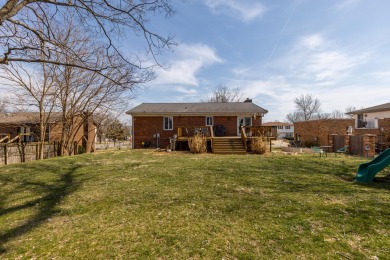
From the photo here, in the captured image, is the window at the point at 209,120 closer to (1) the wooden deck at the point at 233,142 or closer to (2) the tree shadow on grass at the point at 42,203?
(1) the wooden deck at the point at 233,142

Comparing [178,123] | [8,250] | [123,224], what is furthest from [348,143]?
[8,250]

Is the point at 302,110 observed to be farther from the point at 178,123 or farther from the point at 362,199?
the point at 362,199

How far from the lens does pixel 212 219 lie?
385cm

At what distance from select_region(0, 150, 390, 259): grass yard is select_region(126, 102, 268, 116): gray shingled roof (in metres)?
12.6

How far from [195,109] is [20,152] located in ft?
43.2

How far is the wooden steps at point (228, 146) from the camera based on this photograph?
1427 centimetres

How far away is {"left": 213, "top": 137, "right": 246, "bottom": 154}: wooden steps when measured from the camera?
46.8 ft

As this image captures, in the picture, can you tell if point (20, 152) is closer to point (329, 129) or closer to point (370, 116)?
point (329, 129)

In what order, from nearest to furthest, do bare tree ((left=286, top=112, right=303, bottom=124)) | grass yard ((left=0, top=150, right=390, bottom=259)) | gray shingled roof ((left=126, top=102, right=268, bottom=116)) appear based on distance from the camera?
grass yard ((left=0, top=150, right=390, bottom=259))
gray shingled roof ((left=126, top=102, right=268, bottom=116))
bare tree ((left=286, top=112, right=303, bottom=124))

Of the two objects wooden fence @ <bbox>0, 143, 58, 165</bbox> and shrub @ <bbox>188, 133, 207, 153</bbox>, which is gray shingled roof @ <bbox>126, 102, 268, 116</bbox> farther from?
wooden fence @ <bbox>0, 143, 58, 165</bbox>

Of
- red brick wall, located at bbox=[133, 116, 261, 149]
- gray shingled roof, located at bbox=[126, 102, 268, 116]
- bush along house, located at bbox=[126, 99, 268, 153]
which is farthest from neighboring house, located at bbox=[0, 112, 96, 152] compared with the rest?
gray shingled roof, located at bbox=[126, 102, 268, 116]

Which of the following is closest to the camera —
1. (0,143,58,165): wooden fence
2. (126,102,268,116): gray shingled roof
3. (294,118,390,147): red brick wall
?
(0,143,58,165): wooden fence

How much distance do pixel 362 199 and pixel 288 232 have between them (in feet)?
9.04

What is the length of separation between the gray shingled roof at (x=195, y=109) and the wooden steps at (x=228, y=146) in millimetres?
4373
